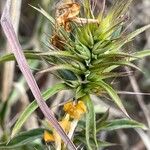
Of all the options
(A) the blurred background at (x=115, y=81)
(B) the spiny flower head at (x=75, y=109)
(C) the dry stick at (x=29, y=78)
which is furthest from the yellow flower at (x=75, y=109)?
(A) the blurred background at (x=115, y=81)

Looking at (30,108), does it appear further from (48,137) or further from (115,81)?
(115,81)

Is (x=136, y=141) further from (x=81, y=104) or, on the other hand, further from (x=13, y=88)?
(x=81, y=104)

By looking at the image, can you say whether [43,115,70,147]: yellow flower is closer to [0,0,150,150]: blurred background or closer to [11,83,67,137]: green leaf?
[11,83,67,137]: green leaf

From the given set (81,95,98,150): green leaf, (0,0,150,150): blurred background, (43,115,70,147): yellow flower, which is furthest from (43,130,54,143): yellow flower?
(0,0,150,150): blurred background

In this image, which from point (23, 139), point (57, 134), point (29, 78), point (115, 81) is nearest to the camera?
point (29, 78)

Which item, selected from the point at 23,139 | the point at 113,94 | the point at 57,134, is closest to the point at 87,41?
the point at 113,94

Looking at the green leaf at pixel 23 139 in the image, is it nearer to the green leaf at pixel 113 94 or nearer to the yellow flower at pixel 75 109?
the yellow flower at pixel 75 109
